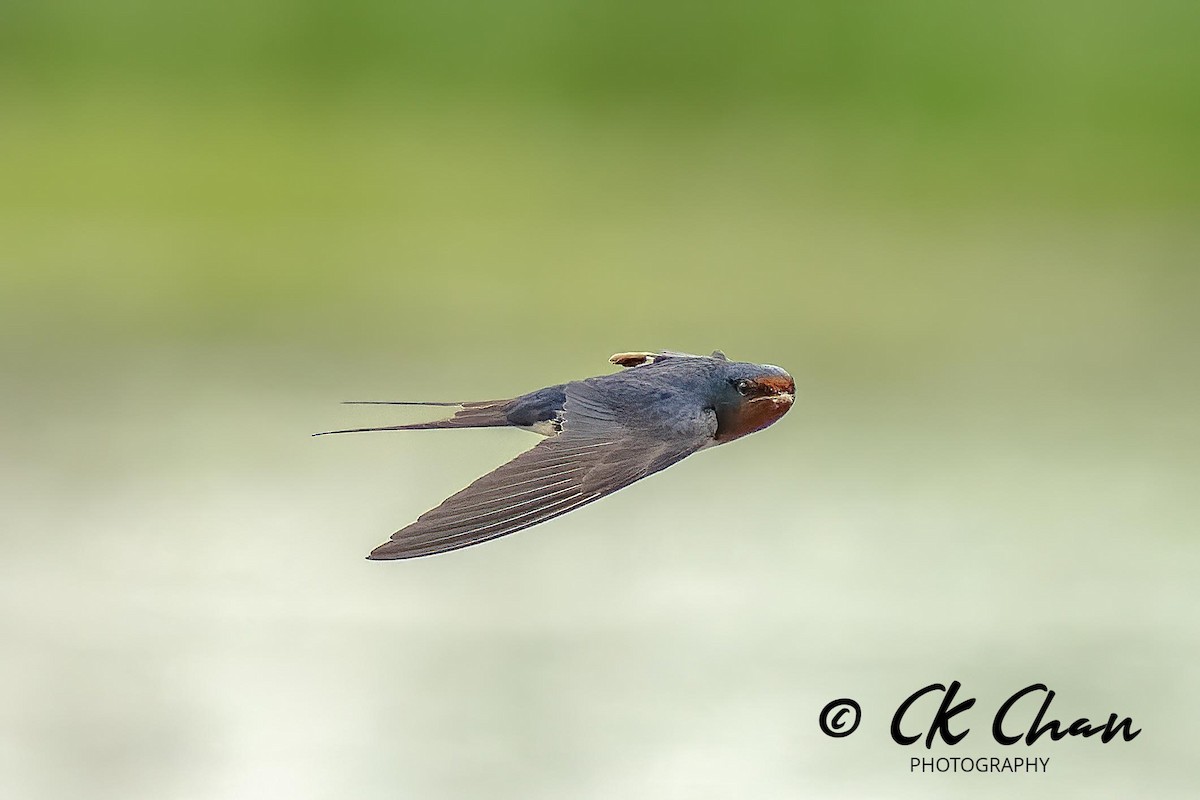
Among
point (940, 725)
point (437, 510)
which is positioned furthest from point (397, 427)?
point (940, 725)

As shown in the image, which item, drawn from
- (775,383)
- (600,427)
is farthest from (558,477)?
(775,383)

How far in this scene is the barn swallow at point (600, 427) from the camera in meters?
0.95

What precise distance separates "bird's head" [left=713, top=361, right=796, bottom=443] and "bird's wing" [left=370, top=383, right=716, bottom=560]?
15mm

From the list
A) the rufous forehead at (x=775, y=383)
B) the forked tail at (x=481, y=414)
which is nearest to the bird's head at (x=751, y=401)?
the rufous forehead at (x=775, y=383)

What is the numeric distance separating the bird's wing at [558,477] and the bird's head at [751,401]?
15mm

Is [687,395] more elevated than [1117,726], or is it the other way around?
[687,395]

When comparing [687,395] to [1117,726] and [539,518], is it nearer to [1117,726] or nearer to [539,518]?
[539,518]

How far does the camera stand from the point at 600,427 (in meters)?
1.13

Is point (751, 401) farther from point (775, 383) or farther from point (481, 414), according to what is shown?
point (481, 414)

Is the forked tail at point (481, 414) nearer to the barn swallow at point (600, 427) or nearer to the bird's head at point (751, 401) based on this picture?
the barn swallow at point (600, 427)

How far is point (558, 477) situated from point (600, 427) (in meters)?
0.11

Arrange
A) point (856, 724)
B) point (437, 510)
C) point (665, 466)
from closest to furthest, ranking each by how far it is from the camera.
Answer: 1. point (437, 510)
2. point (665, 466)
3. point (856, 724)

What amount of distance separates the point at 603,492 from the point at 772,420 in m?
0.20

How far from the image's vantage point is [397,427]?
93cm
